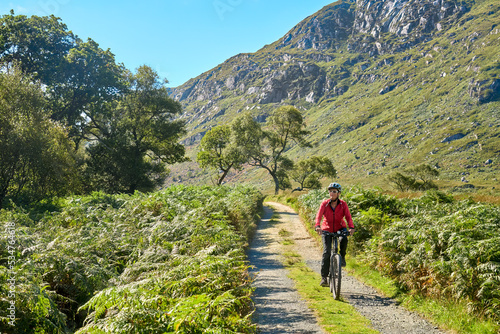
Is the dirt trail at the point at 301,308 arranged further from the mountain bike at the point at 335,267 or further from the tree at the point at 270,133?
the tree at the point at 270,133

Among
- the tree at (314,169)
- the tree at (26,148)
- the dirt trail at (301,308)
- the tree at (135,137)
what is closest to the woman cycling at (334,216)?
the dirt trail at (301,308)

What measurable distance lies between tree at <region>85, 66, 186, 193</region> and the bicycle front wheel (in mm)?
31453

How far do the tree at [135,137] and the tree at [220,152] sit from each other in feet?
35.9

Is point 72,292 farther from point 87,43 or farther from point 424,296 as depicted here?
point 87,43

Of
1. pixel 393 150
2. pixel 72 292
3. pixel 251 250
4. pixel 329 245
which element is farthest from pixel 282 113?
pixel 393 150

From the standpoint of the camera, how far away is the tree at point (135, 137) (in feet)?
116

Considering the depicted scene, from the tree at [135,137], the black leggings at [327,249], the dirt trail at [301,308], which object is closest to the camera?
the dirt trail at [301,308]

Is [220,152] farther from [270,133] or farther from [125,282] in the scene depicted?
[125,282]

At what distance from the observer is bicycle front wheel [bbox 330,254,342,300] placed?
7.86 metres

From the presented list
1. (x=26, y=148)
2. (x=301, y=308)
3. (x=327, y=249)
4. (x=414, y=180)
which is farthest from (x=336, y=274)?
(x=414, y=180)

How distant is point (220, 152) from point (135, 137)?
1737 centimetres

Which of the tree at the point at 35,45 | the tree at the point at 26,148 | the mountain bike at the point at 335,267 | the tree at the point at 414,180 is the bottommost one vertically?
the tree at the point at 414,180

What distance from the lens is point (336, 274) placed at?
8078mm

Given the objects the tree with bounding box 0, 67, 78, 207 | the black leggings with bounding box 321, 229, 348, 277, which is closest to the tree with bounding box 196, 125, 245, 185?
the tree with bounding box 0, 67, 78, 207
